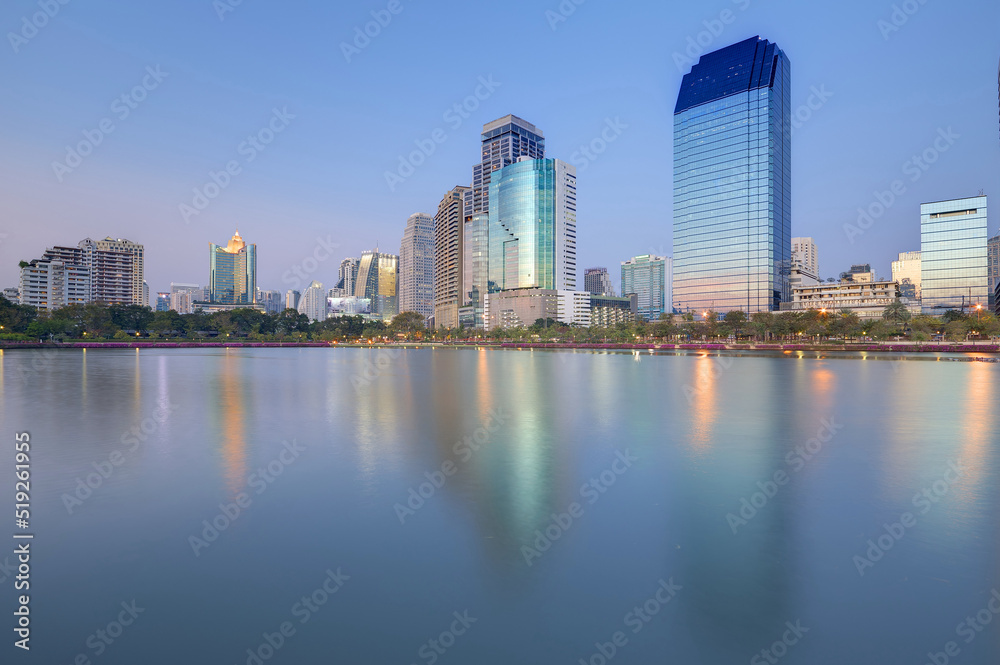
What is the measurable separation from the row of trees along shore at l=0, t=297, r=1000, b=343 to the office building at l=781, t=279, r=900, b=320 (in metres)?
19.8

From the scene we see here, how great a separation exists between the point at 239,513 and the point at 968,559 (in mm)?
10632

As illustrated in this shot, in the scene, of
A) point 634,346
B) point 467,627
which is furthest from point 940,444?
point 634,346

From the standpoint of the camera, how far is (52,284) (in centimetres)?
18938

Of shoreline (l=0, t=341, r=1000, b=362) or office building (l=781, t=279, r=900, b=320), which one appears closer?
shoreline (l=0, t=341, r=1000, b=362)

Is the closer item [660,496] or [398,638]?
[398,638]

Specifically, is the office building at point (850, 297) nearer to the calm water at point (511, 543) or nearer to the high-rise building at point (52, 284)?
the calm water at point (511, 543)

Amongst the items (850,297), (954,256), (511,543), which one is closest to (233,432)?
(511,543)

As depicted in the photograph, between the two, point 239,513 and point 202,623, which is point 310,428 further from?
point 202,623

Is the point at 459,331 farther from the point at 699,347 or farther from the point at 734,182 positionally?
the point at 734,182

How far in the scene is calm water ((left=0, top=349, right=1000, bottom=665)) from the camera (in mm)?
4887

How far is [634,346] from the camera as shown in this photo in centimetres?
10231

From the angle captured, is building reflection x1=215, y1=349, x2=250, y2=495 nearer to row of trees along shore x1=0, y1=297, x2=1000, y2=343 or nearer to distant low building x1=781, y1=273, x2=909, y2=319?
row of trees along shore x1=0, y1=297, x2=1000, y2=343

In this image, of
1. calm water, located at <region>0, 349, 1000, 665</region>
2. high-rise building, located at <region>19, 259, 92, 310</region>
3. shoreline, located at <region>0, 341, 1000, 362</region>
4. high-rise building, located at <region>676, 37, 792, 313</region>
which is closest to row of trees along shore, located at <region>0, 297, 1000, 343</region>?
shoreline, located at <region>0, 341, 1000, 362</region>

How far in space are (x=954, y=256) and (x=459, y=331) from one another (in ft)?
502
